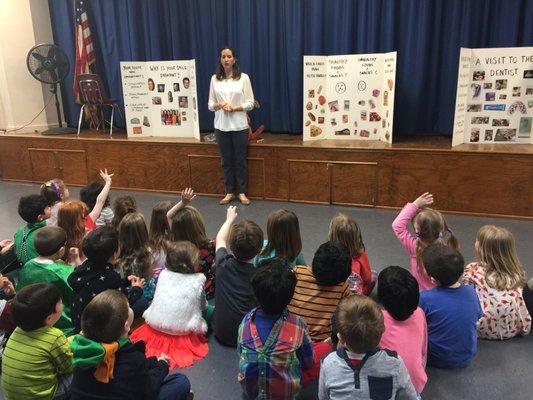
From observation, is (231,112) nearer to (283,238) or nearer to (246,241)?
(283,238)

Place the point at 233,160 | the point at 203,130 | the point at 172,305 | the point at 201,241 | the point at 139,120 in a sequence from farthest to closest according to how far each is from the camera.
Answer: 1. the point at 203,130
2. the point at 139,120
3. the point at 233,160
4. the point at 201,241
5. the point at 172,305

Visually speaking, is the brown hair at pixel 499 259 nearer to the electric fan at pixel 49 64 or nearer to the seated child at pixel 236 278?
the seated child at pixel 236 278

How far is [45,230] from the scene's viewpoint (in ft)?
7.07

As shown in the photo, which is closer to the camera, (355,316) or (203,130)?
(355,316)

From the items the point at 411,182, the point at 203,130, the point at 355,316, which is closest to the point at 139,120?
the point at 203,130

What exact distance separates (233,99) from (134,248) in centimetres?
231

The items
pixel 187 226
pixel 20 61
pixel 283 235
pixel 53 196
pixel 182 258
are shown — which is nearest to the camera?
pixel 182 258

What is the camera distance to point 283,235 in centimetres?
229

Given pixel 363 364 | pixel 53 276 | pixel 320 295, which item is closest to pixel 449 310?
pixel 320 295

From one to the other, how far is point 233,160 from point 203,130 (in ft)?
4.50

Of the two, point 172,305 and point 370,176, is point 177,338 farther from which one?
point 370,176

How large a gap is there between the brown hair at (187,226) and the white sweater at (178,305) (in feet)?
1.41

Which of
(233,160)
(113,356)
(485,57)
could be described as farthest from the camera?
(233,160)

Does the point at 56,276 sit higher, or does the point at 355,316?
the point at 355,316
